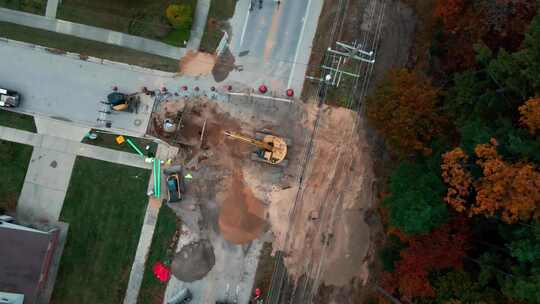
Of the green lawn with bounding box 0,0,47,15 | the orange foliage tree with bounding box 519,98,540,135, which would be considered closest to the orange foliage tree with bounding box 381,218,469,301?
the orange foliage tree with bounding box 519,98,540,135

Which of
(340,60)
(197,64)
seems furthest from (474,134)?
(197,64)

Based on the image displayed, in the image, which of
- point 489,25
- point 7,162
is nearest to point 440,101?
point 489,25

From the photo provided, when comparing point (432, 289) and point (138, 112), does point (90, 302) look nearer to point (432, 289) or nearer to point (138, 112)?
point (138, 112)

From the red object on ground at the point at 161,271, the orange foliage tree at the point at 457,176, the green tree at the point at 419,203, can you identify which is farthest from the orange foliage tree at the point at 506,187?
the red object on ground at the point at 161,271

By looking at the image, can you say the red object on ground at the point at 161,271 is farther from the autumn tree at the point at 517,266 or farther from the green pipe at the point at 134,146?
the autumn tree at the point at 517,266

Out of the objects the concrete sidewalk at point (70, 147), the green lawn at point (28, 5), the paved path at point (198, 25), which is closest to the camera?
the concrete sidewalk at point (70, 147)

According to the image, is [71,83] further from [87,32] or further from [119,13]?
[119,13]

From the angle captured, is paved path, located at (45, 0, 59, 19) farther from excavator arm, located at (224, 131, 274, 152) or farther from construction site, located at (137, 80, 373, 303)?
excavator arm, located at (224, 131, 274, 152)
